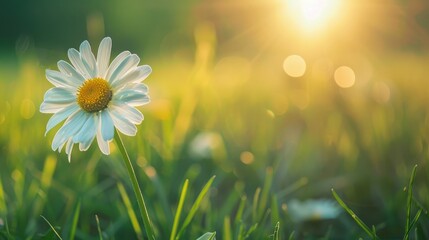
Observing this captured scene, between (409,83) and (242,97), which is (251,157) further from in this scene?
(409,83)

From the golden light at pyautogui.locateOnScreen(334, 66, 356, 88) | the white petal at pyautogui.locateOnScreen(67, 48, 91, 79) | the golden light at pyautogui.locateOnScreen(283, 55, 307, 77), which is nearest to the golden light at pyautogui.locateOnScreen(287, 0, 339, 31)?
the golden light at pyautogui.locateOnScreen(283, 55, 307, 77)

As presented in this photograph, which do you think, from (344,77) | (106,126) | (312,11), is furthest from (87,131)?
(312,11)

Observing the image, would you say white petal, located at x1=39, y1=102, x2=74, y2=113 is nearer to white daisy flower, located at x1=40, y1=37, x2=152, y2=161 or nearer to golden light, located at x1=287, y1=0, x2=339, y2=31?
white daisy flower, located at x1=40, y1=37, x2=152, y2=161

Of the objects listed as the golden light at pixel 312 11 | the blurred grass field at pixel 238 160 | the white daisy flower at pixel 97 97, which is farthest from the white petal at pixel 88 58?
the golden light at pixel 312 11

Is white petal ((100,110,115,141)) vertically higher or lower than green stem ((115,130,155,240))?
higher

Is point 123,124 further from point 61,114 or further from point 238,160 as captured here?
point 238,160

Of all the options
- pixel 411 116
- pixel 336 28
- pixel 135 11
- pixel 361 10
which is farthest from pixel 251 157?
pixel 135 11
